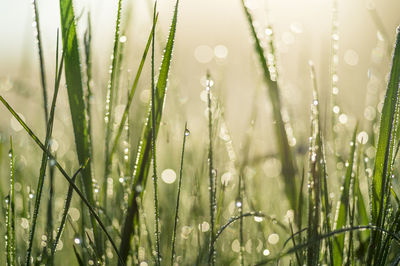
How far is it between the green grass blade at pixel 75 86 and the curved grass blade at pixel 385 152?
0.38 meters

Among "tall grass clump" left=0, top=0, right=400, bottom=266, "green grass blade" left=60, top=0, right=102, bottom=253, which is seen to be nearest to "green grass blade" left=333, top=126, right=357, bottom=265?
"tall grass clump" left=0, top=0, right=400, bottom=266

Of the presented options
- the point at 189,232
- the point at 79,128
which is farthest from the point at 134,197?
the point at 189,232

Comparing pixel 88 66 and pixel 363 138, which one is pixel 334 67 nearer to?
pixel 363 138

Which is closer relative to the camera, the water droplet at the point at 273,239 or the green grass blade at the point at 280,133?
the green grass blade at the point at 280,133

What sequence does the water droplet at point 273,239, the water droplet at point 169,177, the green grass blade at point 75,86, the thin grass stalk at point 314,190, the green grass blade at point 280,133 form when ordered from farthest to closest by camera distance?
1. the water droplet at point 169,177
2. the water droplet at point 273,239
3. the green grass blade at point 280,133
4. the green grass blade at point 75,86
5. the thin grass stalk at point 314,190

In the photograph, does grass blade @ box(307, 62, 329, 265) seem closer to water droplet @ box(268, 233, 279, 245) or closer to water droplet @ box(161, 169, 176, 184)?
water droplet @ box(268, 233, 279, 245)

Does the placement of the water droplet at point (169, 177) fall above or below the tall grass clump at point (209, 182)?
above

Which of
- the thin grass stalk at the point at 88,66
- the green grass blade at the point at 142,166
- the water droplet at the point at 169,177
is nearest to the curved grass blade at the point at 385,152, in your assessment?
the green grass blade at the point at 142,166

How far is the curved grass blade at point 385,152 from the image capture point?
62 centimetres

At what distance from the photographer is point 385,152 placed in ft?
2.06

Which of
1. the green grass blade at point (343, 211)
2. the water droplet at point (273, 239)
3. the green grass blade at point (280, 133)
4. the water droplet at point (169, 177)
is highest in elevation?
the water droplet at point (169, 177)

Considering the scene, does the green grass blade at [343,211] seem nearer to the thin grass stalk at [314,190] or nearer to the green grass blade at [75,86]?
the thin grass stalk at [314,190]

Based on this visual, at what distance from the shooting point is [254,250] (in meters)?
0.83

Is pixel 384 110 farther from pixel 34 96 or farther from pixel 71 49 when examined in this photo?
pixel 34 96
